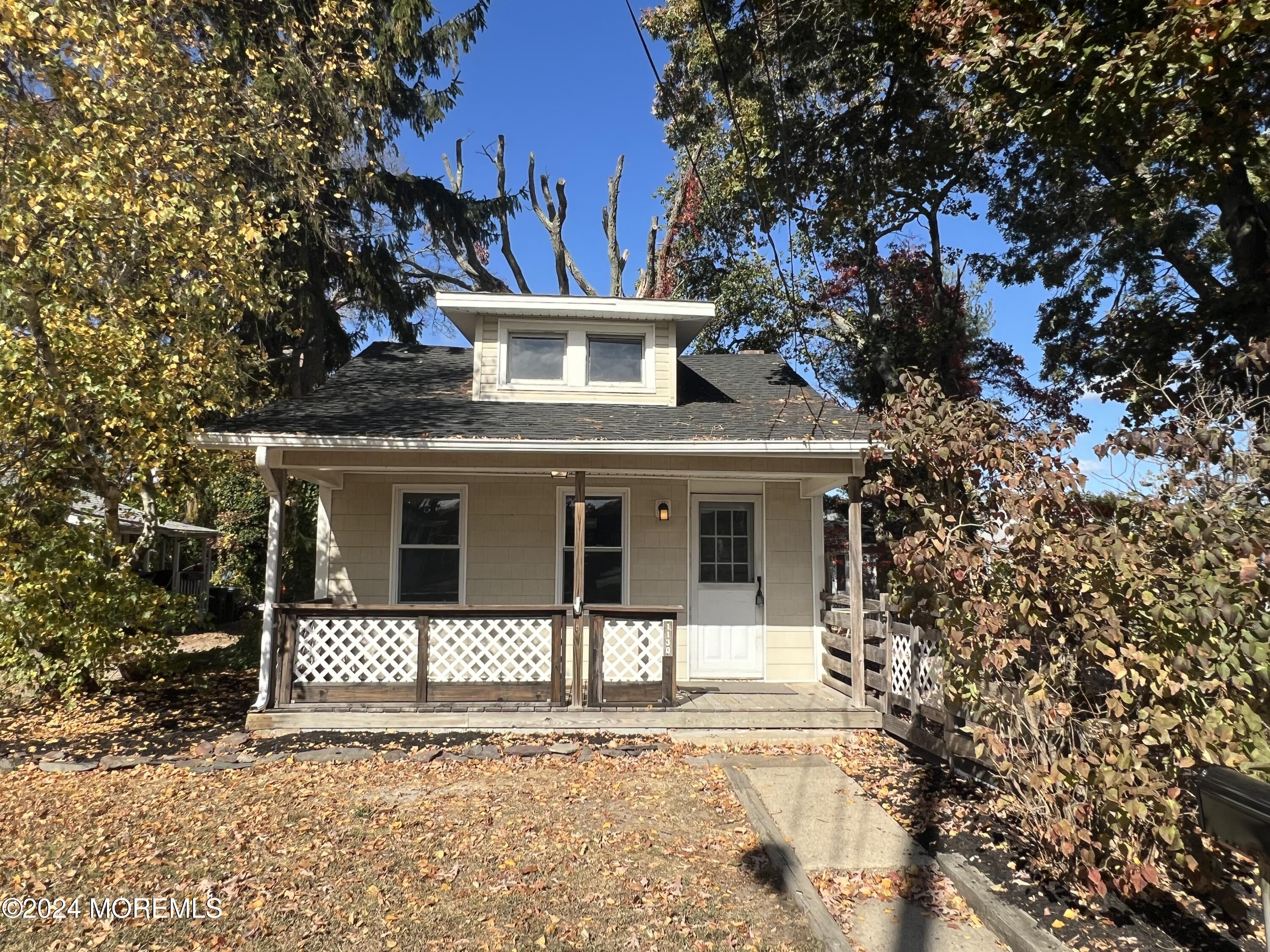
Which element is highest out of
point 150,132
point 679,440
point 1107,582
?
point 150,132

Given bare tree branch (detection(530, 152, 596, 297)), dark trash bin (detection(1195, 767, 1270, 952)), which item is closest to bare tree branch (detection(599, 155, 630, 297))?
bare tree branch (detection(530, 152, 596, 297))

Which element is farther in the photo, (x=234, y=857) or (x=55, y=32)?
(x=55, y=32)

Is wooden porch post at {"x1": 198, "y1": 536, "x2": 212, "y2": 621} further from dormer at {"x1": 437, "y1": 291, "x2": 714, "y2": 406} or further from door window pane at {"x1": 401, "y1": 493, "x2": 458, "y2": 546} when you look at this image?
dormer at {"x1": 437, "y1": 291, "x2": 714, "y2": 406}

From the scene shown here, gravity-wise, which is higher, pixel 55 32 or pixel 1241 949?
pixel 55 32

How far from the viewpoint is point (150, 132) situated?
8211mm

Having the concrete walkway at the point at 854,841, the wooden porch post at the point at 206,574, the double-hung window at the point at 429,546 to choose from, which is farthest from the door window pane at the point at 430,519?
the wooden porch post at the point at 206,574

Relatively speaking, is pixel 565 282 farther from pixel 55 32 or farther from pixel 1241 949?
pixel 1241 949

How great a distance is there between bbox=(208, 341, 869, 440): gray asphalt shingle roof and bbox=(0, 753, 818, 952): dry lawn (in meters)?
3.26

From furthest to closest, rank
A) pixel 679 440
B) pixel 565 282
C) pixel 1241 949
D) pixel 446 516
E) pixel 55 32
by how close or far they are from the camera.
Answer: pixel 565 282
pixel 446 516
pixel 679 440
pixel 55 32
pixel 1241 949

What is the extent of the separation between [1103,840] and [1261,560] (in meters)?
1.62

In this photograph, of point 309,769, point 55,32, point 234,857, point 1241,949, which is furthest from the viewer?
point 55,32

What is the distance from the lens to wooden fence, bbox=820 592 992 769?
624cm

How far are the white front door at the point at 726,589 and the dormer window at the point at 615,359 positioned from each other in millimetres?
1921

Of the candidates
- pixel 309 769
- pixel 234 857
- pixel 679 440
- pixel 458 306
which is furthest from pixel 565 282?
pixel 234 857
